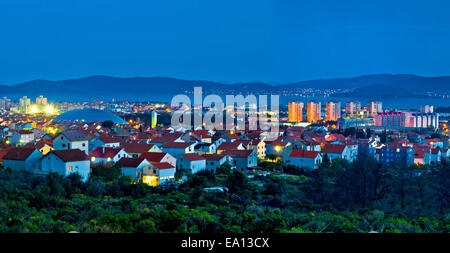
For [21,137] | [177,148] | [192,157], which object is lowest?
[192,157]

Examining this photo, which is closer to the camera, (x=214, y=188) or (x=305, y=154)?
(x=214, y=188)

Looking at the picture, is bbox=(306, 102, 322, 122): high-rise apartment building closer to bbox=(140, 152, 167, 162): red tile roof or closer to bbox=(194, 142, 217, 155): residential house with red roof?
bbox=(194, 142, 217, 155): residential house with red roof

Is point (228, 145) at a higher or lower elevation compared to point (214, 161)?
higher

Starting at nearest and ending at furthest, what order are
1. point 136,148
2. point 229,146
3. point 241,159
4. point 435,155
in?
1. point 136,148
2. point 241,159
3. point 229,146
4. point 435,155

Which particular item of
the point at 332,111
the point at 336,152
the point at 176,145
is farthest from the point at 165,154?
the point at 332,111

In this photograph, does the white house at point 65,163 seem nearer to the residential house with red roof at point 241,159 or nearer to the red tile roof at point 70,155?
the red tile roof at point 70,155

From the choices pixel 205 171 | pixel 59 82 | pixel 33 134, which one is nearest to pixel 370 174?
pixel 205 171

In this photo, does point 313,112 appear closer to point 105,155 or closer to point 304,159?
point 304,159
